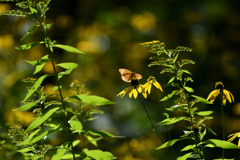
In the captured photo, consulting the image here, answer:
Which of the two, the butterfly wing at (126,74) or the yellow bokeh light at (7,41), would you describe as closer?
the butterfly wing at (126,74)

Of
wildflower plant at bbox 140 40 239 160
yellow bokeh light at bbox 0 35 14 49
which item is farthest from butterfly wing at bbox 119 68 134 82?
yellow bokeh light at bbox 0 35 14 49

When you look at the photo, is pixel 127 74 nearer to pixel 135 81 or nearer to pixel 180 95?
pixel 135 81

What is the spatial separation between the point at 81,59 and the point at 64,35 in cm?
64

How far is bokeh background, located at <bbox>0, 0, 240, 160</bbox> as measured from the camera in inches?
142

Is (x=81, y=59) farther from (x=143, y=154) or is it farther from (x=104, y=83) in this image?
(x=143, y=154)

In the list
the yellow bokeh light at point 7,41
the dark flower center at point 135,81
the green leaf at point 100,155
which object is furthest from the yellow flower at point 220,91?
the yellow bokeh light at point 7,41

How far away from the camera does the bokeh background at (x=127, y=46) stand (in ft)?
11.8

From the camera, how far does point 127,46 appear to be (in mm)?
4418

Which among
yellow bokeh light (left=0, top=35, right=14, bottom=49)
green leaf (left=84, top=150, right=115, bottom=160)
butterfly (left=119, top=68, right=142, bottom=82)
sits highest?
yellow bokeh light (left=0, top=35, right=14, bottom=49)

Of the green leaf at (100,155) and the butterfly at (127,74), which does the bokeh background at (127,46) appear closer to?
the butterfly at (127,74)

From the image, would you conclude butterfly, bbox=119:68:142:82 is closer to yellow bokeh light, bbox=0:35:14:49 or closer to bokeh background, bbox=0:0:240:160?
bokeh background, bbox=0:0:240:160

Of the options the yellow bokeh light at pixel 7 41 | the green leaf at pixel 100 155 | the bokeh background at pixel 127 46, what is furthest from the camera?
the yellow bokeh light at pixel 7 41

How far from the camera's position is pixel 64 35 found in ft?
16.0

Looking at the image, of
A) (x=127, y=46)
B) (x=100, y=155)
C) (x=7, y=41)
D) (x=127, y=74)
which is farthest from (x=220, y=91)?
(x=7, y=41)
